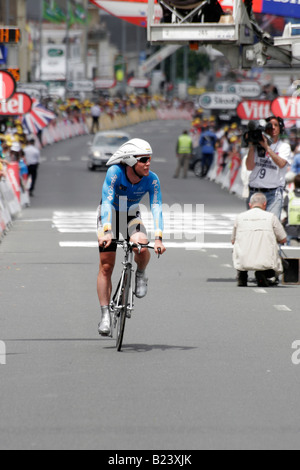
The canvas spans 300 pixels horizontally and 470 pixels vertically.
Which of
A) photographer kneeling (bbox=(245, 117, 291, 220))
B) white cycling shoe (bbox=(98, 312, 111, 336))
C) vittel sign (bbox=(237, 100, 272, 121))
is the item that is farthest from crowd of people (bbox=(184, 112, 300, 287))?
vittel sign (bbox=(237, 100, 272, 121))

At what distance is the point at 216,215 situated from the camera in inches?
1161

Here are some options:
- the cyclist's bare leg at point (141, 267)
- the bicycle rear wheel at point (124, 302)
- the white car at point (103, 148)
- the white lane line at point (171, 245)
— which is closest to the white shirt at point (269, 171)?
the white lane line at point (171, 245)

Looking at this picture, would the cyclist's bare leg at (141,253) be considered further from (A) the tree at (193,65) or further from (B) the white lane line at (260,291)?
(A) the tree at (193,65)

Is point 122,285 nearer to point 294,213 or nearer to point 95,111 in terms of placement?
point 294,213

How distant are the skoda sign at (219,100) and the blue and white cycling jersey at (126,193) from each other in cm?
3166

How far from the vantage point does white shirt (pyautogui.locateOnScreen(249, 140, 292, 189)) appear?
15.5m

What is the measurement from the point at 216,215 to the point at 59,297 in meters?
16.1

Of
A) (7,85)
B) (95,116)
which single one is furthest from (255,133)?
(95,116)

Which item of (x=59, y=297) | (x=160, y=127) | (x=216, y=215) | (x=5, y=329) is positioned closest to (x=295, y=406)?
(x=5, y=329)

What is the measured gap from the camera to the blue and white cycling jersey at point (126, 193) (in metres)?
10.1

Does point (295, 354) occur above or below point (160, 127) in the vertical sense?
above

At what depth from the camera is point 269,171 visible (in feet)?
50.9

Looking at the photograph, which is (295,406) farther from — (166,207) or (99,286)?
(166,207)

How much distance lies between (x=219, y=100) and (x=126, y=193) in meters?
32.2
